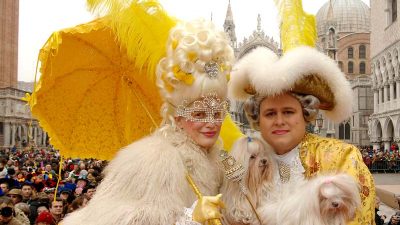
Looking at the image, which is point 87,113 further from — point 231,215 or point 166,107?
point 231,215

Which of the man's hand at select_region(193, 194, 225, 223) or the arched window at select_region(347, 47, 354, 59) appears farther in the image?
the arched window at select_region(347, 47, 354, 59)

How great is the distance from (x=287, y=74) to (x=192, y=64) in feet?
1.96

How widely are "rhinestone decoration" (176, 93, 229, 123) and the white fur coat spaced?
→ 0.48 ft

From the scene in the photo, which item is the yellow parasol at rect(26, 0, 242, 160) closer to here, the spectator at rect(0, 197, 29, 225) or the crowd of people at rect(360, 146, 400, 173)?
the spectator at rect(0, 197, 29, 225)

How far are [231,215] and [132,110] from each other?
1.41 meters

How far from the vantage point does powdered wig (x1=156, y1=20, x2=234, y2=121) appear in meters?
2.87

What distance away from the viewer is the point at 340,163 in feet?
9.59

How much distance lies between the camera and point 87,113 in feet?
12.6

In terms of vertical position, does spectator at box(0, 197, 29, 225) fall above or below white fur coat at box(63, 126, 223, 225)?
below

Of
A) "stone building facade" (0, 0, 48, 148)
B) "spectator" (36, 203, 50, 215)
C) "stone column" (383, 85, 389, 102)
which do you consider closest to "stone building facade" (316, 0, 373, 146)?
"stone column" (383, 85, 389, 102)

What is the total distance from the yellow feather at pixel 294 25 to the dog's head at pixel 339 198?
46.0 inches

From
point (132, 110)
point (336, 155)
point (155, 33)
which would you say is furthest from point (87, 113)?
point (336, 155)

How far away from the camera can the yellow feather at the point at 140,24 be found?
120 inches

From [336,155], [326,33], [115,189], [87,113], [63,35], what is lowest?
[115,189]
